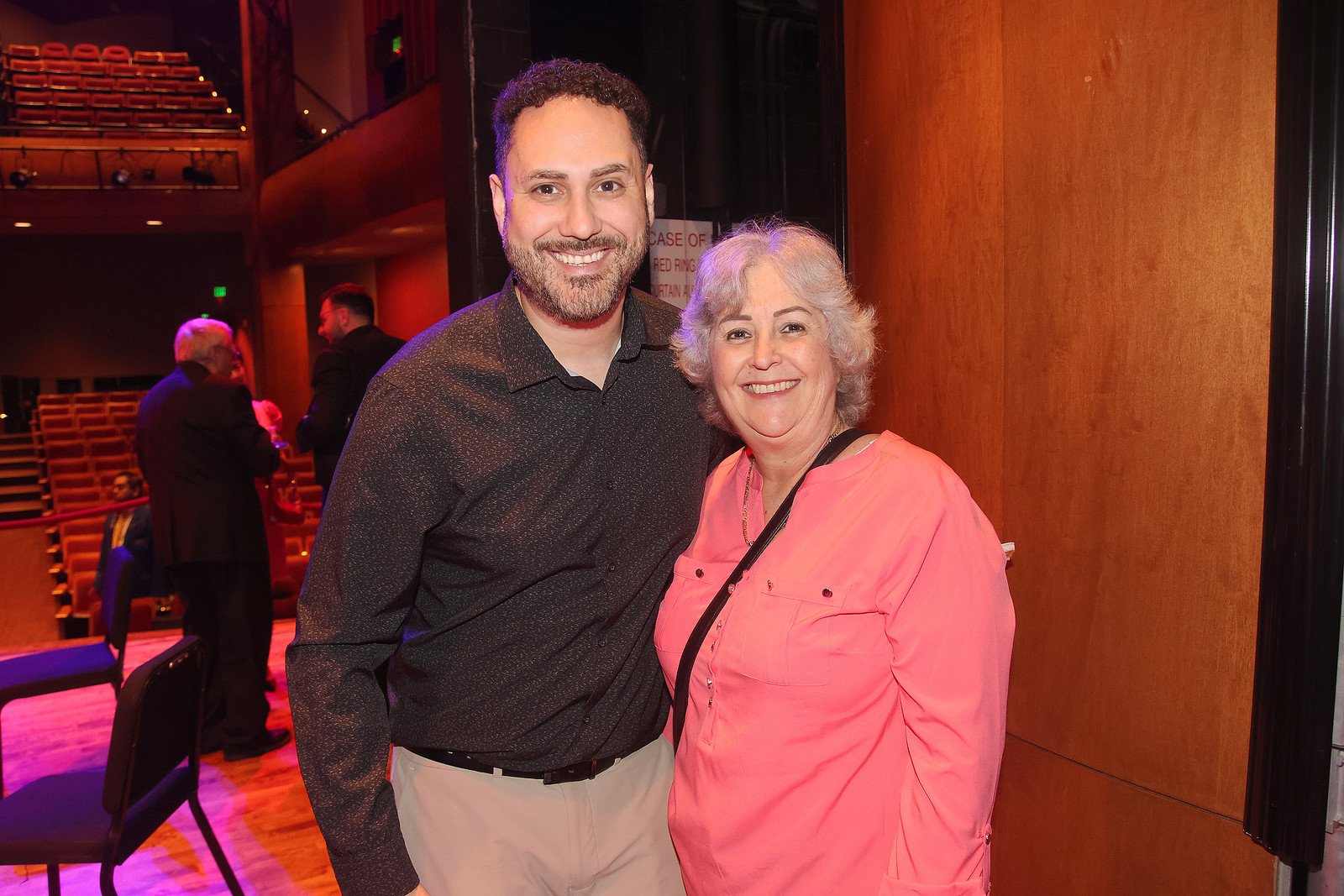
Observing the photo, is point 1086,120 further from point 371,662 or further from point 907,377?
point 371,662

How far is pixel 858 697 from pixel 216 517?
352 centimetres

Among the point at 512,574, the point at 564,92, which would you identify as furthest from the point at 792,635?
the point at 564,92

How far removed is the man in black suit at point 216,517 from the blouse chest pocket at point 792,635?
3411mm

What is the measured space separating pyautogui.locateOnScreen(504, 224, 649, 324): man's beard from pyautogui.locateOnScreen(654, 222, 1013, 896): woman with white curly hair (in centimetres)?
15

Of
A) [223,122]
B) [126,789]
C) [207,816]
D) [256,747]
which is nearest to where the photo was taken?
[126,789]

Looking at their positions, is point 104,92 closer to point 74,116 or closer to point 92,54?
point 74,116

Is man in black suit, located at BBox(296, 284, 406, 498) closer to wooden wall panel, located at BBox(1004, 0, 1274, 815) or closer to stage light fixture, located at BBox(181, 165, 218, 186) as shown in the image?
wooden wall panel, located at BBox(1004, 0, 1274, 815)

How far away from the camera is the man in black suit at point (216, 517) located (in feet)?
13.5

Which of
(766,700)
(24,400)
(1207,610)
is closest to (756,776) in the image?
(766,700)

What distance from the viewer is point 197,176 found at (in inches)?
578

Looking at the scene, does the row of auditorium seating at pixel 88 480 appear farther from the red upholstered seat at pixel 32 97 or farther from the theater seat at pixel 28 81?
the theater seat at pixel 28 81

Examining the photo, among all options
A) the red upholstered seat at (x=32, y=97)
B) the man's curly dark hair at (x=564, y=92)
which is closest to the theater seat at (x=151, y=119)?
the red upholstered seat at (x=32, y=97)

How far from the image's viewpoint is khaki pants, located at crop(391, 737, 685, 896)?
149 centimetres

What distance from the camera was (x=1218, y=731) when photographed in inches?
75.3
